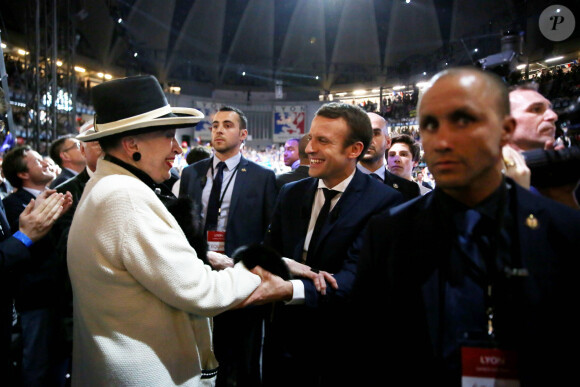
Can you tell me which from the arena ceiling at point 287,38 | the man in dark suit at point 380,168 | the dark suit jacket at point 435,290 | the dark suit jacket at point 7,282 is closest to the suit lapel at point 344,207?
the dark suit jacket at point 435,290

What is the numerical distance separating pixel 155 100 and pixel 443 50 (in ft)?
75.0

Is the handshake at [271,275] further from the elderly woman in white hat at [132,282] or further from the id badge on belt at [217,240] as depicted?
the id badge on belt at [217,240]

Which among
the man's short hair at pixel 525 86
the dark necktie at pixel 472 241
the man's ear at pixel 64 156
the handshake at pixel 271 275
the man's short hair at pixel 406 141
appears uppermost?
the man's short hair at pixel 406 141

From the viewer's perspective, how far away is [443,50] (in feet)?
68.9

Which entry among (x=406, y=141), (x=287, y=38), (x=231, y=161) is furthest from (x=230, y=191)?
(x=287, y=38)

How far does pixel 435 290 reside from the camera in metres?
0.99

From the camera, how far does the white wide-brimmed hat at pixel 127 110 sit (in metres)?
1.41

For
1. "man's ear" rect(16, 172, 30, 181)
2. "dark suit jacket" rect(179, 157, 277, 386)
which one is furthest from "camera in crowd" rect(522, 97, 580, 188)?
"man's ear" rect(16, 172, 30, 181)

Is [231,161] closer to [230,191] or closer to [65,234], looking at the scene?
[230,191]

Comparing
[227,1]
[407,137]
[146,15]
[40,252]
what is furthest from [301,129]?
[40,252]

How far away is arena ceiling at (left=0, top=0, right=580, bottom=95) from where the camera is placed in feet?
66.3

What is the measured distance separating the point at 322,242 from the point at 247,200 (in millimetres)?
1459

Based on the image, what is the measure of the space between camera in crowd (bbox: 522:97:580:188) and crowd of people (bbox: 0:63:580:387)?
0.21ft

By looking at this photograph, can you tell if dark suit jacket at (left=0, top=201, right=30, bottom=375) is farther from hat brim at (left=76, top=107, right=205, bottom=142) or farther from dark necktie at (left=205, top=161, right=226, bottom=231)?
dark necktie at (left=205, top=161, right=226, bottom=231)
